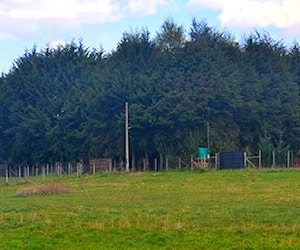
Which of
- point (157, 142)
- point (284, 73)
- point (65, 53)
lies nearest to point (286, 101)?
point (284, 73)

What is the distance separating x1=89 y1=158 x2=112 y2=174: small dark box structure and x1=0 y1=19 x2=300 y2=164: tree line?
2.93 meters

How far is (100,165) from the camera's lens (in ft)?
254

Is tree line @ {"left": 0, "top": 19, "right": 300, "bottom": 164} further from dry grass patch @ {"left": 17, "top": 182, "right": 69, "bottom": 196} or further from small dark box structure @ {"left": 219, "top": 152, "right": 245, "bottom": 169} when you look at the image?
dry grass patch @ {"left": 17, "top": 182, "right": 69, "bottom": 196}

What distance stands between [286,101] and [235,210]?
53.4 m

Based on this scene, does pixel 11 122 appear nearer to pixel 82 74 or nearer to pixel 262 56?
pixel 82 74

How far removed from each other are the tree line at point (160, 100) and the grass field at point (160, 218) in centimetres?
3193

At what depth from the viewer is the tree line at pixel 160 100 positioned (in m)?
76.8

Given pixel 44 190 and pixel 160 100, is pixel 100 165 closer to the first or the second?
pixel 160 100

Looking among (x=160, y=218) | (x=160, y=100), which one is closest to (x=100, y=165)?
(x=160, y=100)

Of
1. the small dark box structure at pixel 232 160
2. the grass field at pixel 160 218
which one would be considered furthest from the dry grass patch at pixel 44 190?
the small dark box structure at pixel 232 160

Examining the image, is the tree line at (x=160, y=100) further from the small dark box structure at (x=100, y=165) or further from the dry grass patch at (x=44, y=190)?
the dry grass patch at (x=44, y=190)

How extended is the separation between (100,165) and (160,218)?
52.2 metres

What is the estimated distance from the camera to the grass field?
2006 centimetres

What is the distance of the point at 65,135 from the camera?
3334 inches
